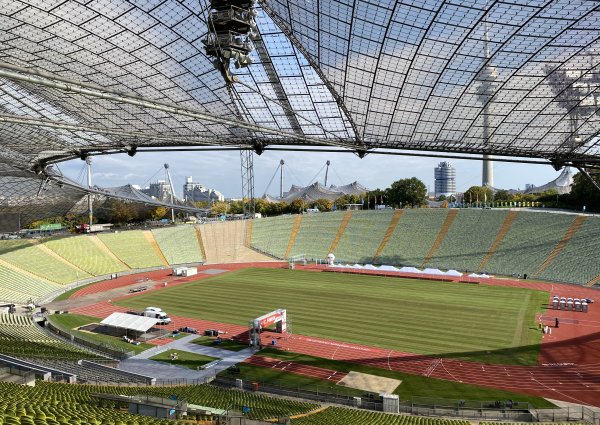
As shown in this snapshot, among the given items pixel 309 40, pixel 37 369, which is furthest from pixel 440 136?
pixel 37 369

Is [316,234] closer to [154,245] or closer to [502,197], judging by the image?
[154,245]

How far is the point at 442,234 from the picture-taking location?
81.9 metres

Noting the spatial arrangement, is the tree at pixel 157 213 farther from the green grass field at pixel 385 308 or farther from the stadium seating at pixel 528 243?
→ the stadium seating at pixel 528 243

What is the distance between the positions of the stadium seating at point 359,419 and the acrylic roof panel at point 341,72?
18.0 meters

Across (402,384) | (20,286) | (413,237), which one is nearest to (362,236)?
(413,237)

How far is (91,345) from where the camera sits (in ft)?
124

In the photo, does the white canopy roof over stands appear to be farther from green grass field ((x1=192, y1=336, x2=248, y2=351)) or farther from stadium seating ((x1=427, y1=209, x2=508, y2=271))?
stadium seating ((x1=427, y1=209, x2=508, y2=271))

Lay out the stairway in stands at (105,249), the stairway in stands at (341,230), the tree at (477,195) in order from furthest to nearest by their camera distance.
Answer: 1. the tree at (477,195)
2. the stairway in stands at (341,230)
3. the stairway in stands at (105,249)

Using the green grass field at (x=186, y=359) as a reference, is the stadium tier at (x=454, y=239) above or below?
above

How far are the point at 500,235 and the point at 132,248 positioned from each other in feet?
228

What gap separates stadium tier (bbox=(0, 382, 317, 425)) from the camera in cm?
1491

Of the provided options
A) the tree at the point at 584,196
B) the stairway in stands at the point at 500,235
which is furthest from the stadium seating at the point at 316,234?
the tree at the point at 584,196

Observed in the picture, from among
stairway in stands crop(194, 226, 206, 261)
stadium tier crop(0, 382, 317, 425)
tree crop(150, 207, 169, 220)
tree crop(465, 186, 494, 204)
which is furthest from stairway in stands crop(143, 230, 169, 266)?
tree crop(465, 186, 494, 204)

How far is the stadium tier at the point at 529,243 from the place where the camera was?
6881 cm
